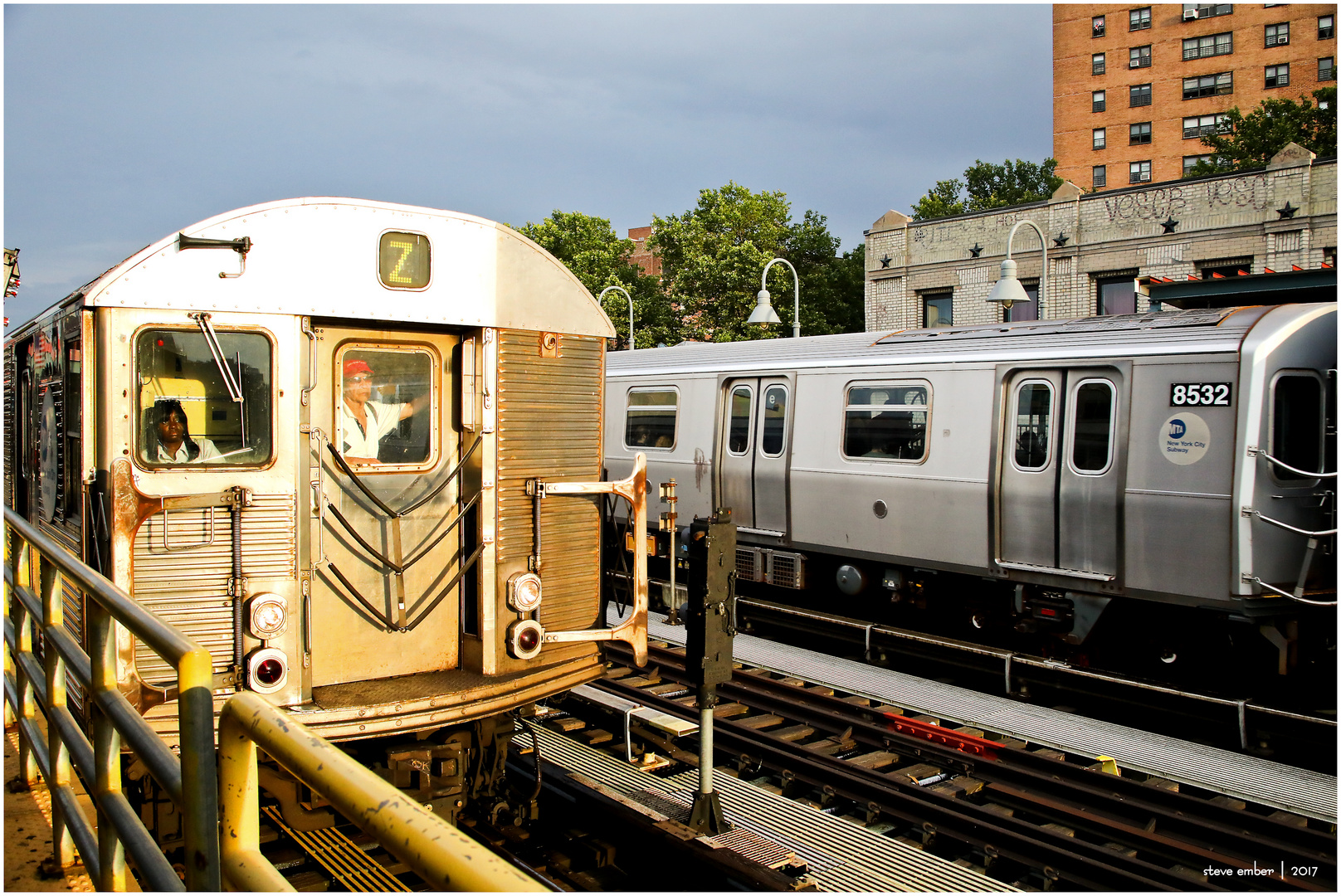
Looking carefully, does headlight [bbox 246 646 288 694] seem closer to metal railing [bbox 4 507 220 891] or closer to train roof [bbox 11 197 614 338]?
metal railing [bbox 4 507 220 891]

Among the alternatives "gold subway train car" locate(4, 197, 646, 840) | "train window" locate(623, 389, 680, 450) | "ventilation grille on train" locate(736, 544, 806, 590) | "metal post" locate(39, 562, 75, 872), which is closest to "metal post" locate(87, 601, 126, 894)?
"metal post" locate(39, 562, 75, 872)

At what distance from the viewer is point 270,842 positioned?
6027 millimetres

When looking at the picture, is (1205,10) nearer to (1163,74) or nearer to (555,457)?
(1163,74)

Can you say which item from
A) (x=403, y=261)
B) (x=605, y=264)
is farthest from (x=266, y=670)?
(x=605, y=264)

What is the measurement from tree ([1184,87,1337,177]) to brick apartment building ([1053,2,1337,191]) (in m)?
11.1

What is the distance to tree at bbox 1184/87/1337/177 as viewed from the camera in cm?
4247

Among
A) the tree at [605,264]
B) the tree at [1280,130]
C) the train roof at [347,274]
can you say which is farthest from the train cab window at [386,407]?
the tree at [1280,130]

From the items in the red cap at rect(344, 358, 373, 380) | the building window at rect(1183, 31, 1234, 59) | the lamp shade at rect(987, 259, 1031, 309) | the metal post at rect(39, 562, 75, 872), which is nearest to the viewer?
the metal post at rect(39, 562, 75, 872)

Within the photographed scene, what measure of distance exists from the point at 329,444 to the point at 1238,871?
587cm

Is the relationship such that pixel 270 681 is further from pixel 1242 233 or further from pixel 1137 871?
pixel 1242 233

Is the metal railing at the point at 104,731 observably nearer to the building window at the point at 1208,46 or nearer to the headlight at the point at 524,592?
the headlight at the point at 524,592

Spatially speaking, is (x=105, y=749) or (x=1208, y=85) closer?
(x=105, y=749)

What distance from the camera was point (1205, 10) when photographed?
5681 cm

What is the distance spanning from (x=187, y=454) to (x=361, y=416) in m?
0.97
